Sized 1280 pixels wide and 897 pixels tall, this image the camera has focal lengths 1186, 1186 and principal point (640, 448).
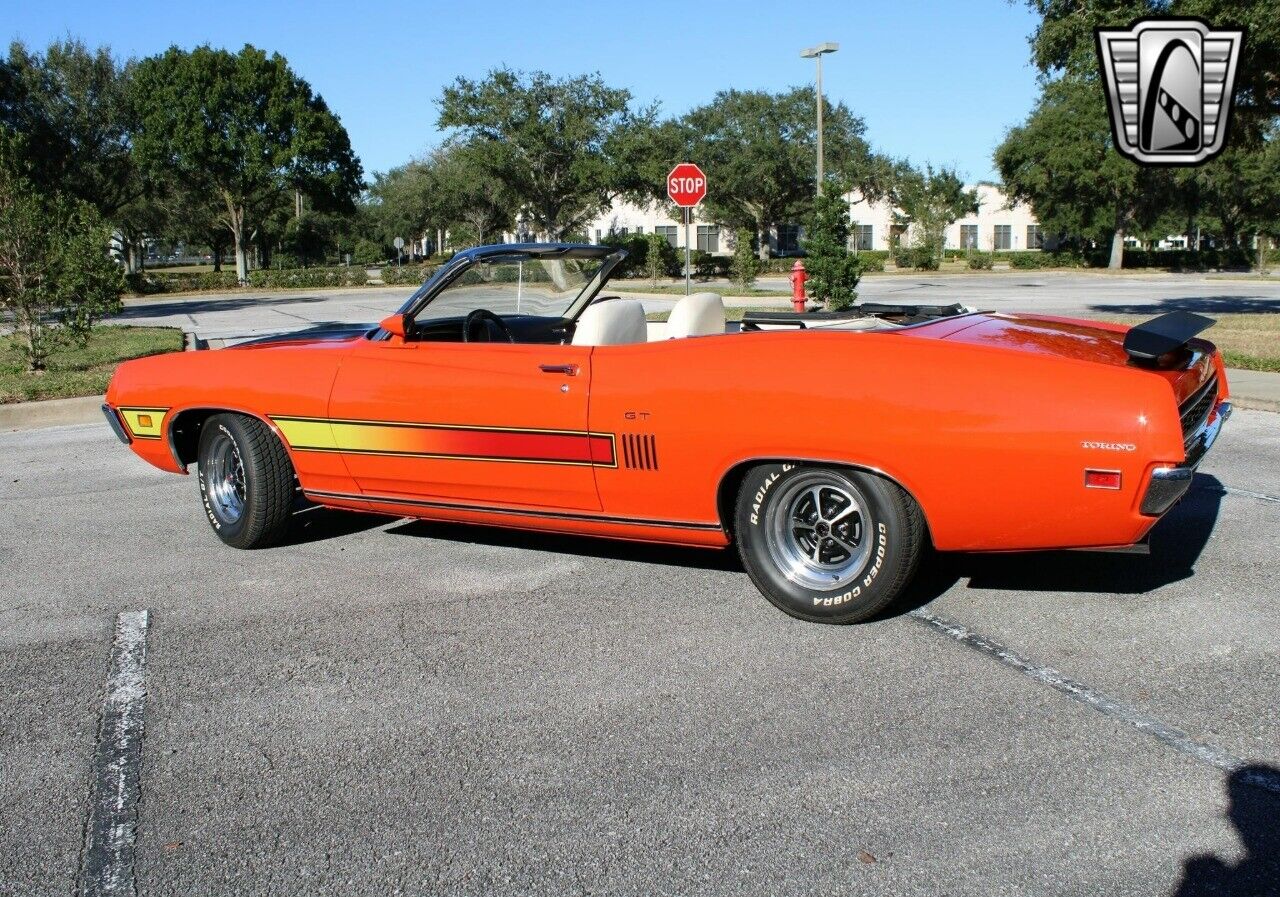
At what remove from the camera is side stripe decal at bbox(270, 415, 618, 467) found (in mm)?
4875

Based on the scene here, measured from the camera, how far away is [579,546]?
5.91 metres

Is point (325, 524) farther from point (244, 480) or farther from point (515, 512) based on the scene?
point (515, 512)

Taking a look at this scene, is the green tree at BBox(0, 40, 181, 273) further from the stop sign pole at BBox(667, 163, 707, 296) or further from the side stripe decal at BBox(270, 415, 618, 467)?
the side stripe decal at BBox(270, 415, 618, 467)

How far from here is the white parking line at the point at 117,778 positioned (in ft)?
9.78

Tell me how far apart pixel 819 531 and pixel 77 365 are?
12798mm

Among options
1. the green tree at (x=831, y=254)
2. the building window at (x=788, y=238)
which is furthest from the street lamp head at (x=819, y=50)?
the building window at (x=788, y=238)

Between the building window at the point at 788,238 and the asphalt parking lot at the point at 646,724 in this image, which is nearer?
the asphalt parking lot at the point at 646,724

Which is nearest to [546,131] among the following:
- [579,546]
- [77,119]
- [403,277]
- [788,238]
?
[403,277]

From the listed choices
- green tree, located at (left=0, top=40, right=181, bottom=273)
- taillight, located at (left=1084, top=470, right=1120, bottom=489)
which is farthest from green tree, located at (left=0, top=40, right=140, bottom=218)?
taillight, located at (left=1084, top=470, right=1120, bottom=489)

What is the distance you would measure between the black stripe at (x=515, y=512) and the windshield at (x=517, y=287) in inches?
34.4

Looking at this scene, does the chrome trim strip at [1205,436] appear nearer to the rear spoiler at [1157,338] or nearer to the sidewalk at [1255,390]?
the rear spoiler at [1157,338]

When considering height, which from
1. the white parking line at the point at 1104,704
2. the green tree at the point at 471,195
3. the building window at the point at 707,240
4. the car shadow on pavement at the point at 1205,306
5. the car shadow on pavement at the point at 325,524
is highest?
the green tree at the point at 471,195
